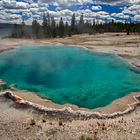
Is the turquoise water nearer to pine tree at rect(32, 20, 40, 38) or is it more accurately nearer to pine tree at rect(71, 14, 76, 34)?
pine tree at rect(32, 20, 40, 38)

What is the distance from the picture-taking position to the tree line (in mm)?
109656

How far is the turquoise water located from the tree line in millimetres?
60556

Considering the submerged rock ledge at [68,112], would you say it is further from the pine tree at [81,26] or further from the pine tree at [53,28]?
the pine tree at [81,26]

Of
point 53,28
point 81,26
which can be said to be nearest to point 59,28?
point 53,28

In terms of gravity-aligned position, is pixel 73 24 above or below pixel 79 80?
above

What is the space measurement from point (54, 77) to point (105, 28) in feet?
312

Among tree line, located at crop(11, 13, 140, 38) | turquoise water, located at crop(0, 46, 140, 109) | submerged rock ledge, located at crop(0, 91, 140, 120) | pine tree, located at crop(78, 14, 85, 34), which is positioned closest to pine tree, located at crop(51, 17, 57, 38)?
tree line, located at crop(11, 13, 140, 38)

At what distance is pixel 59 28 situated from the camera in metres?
113

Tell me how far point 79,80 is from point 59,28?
80.4m

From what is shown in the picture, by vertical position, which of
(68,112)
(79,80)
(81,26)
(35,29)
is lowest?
(79,80)

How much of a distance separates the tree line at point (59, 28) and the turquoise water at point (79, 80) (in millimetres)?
60556

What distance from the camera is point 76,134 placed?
59.2 feet

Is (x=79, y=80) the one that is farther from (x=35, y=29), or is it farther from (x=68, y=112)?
(x=35, y=29)

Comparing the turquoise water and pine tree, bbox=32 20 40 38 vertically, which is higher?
pine tree, bbox=32 20 40 38
